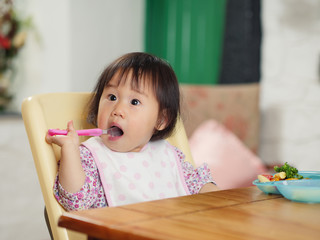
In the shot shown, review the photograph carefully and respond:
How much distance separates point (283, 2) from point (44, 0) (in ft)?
4.58

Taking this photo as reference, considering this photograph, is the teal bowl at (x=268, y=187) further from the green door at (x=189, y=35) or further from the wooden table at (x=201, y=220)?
the green door at (x=189, y=35)

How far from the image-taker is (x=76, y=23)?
289cm

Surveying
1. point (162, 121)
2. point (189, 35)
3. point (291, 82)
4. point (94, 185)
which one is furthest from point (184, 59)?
point (94, 185)

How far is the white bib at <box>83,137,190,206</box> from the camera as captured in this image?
1211 millimetres

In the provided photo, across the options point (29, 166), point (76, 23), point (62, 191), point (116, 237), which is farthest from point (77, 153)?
point (76, 23)

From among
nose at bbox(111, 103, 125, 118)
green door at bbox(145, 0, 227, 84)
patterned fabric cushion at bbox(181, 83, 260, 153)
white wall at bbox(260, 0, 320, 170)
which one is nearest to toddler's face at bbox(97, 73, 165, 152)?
nose at bbox(111, 103, 125, 118)

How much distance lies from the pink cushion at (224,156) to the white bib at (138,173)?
113 cm

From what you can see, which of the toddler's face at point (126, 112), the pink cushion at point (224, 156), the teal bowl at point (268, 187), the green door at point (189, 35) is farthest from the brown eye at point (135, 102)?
the green door at point (189, 35)

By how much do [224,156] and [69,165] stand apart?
5.10 feet

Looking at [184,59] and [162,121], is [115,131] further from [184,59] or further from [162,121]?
[184,59]

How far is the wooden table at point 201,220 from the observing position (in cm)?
66

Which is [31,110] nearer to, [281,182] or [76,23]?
[281,182]

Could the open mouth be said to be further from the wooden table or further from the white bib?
the wooden table

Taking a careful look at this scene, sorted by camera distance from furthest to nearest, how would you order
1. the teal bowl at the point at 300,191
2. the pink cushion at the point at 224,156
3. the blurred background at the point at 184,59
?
the blurred background at the point at 184,59 → the pink cushion at the point at 224,156 → the teal bowl at the point at 300,191
